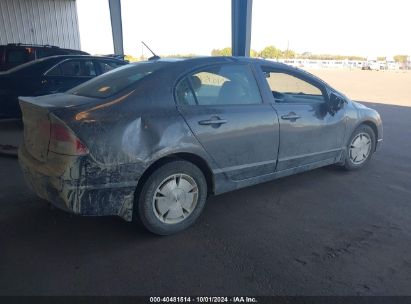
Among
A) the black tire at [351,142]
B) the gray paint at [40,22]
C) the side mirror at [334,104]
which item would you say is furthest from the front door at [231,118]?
the gray paint at [40,22]

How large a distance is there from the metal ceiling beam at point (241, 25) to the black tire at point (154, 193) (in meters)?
7.19

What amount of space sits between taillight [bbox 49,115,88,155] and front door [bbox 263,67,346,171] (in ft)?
6.90

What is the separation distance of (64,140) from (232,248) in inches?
64.8

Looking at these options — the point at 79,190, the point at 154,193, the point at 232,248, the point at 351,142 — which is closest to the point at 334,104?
the point at 351,142

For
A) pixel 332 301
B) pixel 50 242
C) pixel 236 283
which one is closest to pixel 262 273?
pixel 236 283

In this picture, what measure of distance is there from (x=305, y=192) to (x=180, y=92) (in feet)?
6.86

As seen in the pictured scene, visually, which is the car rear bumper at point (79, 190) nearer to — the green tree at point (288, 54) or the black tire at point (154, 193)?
the black tire at point (154, 193)

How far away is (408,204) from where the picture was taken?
3.96 metres

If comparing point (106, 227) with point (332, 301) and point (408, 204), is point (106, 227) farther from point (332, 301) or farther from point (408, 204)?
point (408, 204)

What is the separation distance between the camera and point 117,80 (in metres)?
3.41

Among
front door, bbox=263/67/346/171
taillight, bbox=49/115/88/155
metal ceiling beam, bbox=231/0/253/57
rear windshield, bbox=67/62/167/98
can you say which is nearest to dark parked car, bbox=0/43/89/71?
metal ceiling beam, bbox=231/0/253/57

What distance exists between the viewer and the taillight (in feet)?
8.84

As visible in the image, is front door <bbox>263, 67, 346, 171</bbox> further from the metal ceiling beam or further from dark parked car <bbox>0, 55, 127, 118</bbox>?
the metal ceiling beam

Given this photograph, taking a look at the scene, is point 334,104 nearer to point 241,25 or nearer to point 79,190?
point 79,190
